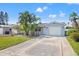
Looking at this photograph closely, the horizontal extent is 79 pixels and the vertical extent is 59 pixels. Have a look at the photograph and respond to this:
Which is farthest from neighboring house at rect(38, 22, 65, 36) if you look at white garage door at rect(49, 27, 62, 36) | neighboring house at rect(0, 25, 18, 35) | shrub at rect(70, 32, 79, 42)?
neighboring house at rect(0, 25, 18, 35)

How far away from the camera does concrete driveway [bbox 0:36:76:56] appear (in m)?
8.98

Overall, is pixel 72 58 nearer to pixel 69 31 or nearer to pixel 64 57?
pixel 64 57

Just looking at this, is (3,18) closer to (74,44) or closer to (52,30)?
(52,30)

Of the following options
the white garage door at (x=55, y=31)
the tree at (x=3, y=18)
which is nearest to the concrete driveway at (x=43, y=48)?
the white garage door at (x=55, y=31)

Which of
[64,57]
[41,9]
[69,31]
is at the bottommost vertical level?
[64,57]

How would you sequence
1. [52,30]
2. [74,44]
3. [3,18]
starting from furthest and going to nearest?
[52,30]
[74,44]
[3,18]

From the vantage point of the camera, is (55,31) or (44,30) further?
(55,31)

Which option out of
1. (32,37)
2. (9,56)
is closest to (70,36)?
(32,37)

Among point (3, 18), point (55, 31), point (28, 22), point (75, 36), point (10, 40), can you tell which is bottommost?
point (10, 40)

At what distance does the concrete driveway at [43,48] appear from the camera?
8.98 meters

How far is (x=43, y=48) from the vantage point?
9.76 meters

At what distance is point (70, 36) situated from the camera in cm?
1080

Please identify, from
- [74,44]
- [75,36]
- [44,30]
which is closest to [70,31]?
[75,36]

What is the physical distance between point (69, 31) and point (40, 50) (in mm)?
1576
